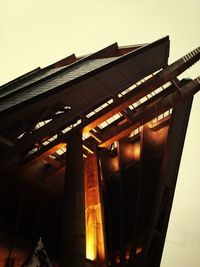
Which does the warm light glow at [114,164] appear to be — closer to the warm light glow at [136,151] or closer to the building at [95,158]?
the building at [95,158]

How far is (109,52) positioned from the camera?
20.5 metres

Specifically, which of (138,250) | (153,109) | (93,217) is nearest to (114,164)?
(93,217)

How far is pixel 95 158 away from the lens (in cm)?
1953

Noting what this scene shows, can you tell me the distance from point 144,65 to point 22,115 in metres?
7.70

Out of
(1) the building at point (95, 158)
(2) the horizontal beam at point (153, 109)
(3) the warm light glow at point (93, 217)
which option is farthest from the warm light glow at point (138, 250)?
(2) the horizontal beam at point (153, 109)

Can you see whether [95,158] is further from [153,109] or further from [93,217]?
[153,109]

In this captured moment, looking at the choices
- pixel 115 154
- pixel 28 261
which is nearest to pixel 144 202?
pixel 115 154

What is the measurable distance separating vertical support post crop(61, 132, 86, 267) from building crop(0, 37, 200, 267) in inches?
1.8

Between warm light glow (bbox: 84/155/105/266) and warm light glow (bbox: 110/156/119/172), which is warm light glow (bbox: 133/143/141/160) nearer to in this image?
warm light glow (bbox: 110/156/119/172)

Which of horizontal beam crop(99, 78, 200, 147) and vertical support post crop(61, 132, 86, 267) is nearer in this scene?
vertical support post crop(61, 132, 86, 267)

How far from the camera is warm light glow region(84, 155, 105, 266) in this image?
1635 cm

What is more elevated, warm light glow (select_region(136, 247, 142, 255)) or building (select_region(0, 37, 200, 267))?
building (select_region(0, 37, 200, 267))

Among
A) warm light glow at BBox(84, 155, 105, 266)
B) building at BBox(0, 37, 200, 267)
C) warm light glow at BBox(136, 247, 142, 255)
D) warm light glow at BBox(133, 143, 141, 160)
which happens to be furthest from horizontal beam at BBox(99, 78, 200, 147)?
warm light glow at BBox(136, 247, 142, 255)

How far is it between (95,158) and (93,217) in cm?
391
